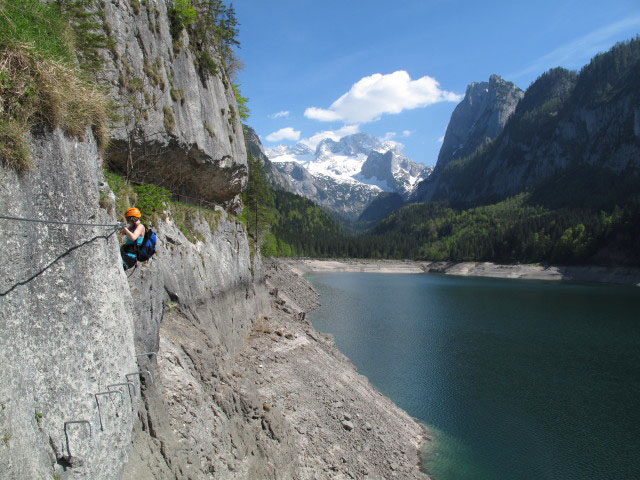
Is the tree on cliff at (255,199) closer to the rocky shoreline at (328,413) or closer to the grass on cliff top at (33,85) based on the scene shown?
the rocky shoreline at (328,413)

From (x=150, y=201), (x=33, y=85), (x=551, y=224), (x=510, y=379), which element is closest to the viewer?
(x=33, y=85)

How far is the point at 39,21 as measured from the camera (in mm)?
6348

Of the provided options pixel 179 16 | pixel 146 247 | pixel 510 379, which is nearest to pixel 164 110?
pixel 179 16

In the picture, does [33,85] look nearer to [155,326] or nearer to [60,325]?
[60,325]

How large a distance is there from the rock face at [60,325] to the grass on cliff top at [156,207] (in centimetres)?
339

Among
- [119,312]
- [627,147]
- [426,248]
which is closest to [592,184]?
[627,147]

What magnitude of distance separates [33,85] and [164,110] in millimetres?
10119

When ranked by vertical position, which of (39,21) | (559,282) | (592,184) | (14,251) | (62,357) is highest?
(592,184)

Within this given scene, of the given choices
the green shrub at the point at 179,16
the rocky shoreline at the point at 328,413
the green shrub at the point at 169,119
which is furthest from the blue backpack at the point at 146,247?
the green shrub at the point at 179,16

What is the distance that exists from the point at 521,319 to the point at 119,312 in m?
47.8

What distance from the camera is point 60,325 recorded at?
17.9 feet

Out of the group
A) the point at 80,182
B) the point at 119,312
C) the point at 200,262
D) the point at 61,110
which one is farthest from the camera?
the point at 200,262

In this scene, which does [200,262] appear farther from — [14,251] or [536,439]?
[536,439]

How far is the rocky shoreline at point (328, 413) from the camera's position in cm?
1414
